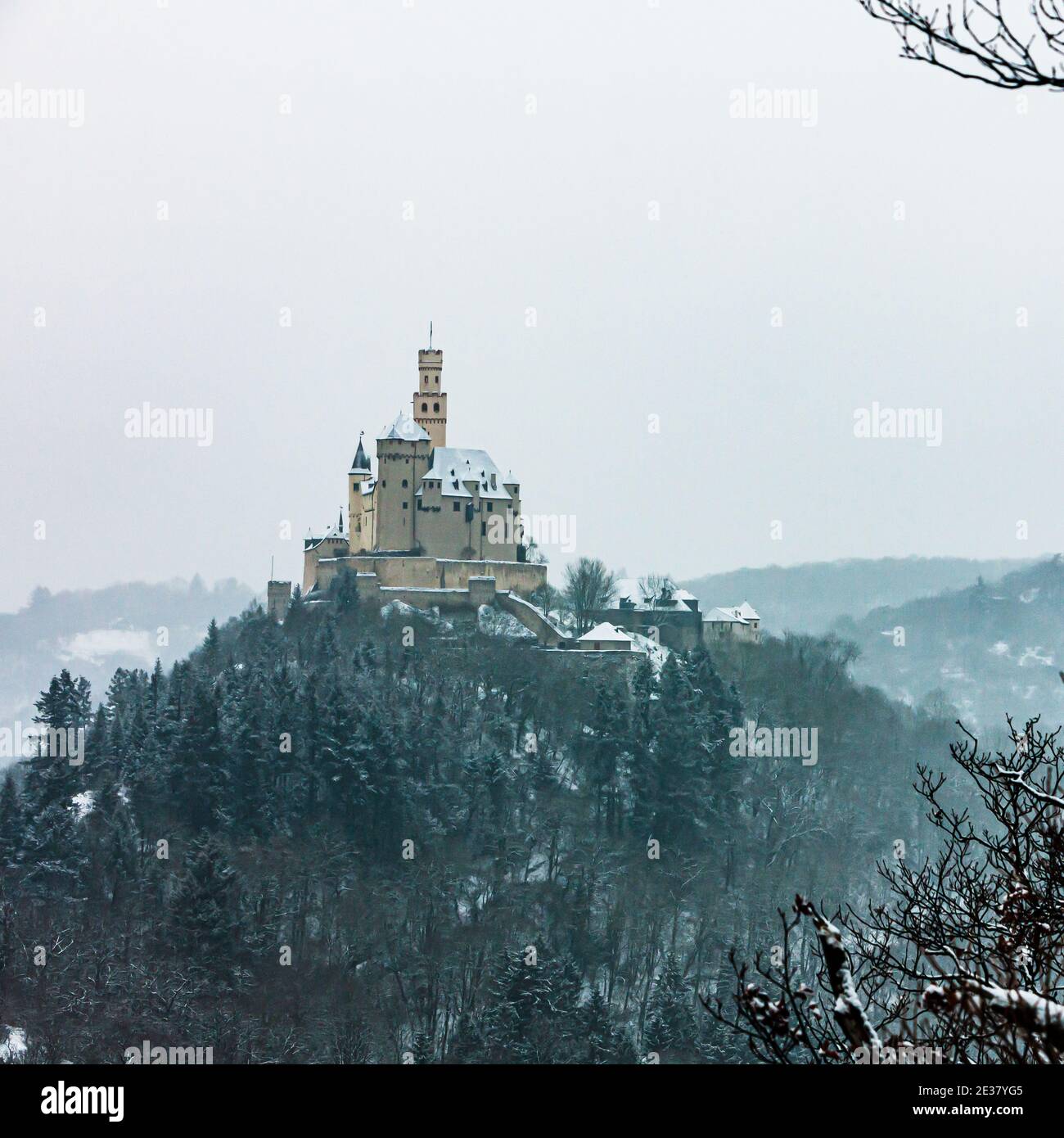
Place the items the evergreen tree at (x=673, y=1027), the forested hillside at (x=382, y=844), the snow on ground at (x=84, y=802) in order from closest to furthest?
the evergreen tree at (x=673, y=1027)
the forested hillside at (x=382, y=844)
the snow on ground at (x=84, y=802)

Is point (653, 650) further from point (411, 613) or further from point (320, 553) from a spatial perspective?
point (320, 553)

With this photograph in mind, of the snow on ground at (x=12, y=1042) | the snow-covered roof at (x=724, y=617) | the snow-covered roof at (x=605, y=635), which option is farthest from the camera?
the snow-covered roof at (x=724, y=617)

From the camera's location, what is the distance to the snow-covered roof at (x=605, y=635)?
7131 cm

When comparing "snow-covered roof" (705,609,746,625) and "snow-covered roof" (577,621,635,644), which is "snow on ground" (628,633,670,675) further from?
"snow-covered roof" (705,609,746,625)

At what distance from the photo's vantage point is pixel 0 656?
479 ft

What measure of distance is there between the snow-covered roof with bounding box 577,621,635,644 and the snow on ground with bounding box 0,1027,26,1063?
94.1 ft

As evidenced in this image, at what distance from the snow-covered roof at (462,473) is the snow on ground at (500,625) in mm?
5843

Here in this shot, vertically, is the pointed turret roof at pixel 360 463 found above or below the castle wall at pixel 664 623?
above

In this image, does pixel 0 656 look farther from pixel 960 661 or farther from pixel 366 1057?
pixel 366 1057

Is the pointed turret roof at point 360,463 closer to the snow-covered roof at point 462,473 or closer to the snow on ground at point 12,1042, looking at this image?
the snow-covered roof at point 462,473

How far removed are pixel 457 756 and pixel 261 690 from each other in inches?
369

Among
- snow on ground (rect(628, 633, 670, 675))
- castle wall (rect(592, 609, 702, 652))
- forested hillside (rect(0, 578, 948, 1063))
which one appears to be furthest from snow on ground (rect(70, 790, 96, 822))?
snow on ground (rect(628, 633, 670, 675))

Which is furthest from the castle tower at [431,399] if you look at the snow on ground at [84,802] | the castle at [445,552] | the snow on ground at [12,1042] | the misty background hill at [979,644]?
the misty background hill at [979,644]
